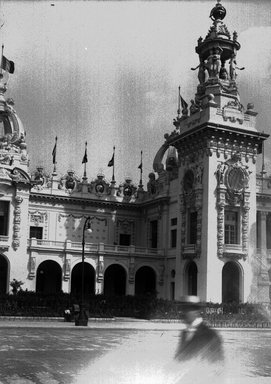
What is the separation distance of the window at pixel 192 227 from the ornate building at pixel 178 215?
0.09m

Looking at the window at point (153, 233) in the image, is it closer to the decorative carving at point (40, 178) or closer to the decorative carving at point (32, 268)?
the decorative carving at point (40, 178)

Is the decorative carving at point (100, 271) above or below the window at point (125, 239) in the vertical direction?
below

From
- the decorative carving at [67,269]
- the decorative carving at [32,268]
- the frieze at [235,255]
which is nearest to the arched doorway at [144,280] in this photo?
the decorative carving at [67,269]

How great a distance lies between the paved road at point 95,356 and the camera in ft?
47.0

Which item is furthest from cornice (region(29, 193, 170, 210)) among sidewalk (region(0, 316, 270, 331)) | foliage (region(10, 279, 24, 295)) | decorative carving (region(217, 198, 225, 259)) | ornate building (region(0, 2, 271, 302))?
sidewalk (region(0, 316, 270, 331))

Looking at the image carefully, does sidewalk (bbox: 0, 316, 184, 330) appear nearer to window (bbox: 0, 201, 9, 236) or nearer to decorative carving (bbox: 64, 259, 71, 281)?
decorative carving (bbox: 64, 259, 71, 281)

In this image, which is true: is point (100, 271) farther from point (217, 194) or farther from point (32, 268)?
point (217, 194)

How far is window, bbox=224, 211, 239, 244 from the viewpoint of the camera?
5198 centimetres

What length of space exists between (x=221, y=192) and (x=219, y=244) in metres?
4.55

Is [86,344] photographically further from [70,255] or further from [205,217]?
[70,255]

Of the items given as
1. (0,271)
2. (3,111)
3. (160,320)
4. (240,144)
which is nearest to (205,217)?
(240,144)

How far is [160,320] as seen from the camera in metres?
42.0

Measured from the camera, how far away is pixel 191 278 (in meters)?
53.9

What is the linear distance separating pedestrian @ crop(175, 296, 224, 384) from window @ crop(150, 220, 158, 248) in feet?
172
